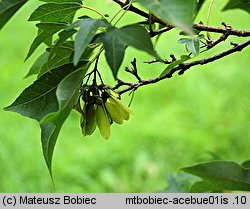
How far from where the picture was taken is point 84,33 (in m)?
0.70

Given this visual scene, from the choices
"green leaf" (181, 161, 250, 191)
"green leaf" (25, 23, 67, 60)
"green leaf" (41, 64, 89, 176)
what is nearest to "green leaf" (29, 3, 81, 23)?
"green leaf" (25, 23, 67, 60)

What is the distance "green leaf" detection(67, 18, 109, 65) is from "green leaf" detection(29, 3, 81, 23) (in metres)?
0.14

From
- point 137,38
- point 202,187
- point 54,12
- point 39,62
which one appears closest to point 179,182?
point 202,187

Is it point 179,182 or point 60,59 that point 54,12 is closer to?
point 60,59

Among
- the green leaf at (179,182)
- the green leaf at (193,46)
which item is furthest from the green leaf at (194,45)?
the green leaf at (179,182)

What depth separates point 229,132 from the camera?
3.01 metres

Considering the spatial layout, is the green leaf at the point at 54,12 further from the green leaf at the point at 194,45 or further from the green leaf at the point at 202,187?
the green leaf at the point at 202,187

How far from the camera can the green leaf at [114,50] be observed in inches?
27.4

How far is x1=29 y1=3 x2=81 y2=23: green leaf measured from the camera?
2.89 feet

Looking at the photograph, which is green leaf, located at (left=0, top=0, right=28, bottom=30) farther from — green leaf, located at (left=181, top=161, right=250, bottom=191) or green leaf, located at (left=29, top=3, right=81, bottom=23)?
green leaf, located at (left=181, top=161, right=250, bottom=191)

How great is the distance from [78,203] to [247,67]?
2603 mm

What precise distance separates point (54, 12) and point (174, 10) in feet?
1.02

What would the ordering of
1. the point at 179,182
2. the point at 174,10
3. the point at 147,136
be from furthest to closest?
the point at 147,136
the point at 179,182
the point at 174,10

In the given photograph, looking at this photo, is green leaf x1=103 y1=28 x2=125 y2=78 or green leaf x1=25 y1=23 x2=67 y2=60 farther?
green leaf x1=25 y1=23 x2=67 y2=60
